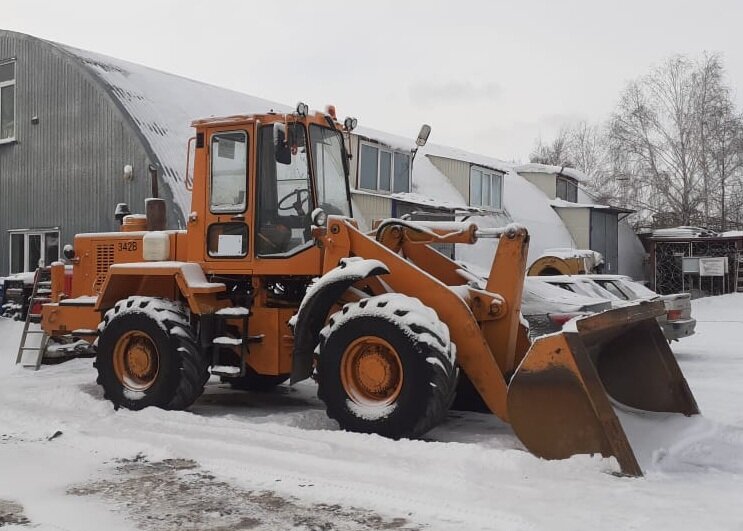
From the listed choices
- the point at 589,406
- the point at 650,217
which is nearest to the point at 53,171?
the point at 589,406

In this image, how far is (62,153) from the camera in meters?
16.6

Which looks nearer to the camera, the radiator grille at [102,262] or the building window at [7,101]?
the radiator grille at [102,262]

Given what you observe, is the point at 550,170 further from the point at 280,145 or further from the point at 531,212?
the point at 280,145

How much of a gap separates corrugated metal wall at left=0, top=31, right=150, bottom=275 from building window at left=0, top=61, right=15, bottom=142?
241 mm

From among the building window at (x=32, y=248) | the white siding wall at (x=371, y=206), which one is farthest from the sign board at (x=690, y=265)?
the building window at (x=32, y=248)

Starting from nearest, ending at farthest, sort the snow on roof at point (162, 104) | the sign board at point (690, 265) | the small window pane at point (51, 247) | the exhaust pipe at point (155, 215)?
the exhaust pipe at point (155, 215) < the snow on roof at point (162, 104) < the small window pane at point (51, 247) < the sign board at point (690, 265)

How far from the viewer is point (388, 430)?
6.06 meters

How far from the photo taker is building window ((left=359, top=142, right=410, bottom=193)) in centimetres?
2023

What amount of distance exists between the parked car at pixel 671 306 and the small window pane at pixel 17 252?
12196 mm

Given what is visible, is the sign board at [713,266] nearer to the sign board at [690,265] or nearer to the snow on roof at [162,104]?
the sign board at [690,265]

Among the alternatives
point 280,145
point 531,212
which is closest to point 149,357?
point 280,145

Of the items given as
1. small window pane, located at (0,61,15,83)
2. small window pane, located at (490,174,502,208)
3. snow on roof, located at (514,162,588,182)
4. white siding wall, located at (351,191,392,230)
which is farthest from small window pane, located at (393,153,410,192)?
snow on roof, located at (514,162,588,182)

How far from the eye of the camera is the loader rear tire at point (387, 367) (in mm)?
5902

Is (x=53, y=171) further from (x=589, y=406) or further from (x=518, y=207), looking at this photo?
(x=518, y=207)
